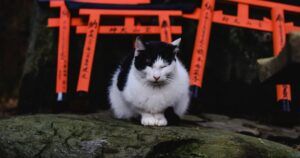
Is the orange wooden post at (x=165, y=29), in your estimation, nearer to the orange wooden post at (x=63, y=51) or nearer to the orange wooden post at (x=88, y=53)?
the orange wooden post at (x=88, y=53)

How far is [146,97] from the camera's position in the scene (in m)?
4.51

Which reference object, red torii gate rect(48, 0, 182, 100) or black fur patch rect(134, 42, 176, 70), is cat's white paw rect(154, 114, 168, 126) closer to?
black fur patch rect(134, 42, 176, 70)

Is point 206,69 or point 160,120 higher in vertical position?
point 206,69

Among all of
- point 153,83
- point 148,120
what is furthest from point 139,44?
point 148,120

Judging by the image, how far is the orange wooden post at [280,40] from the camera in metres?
5.55

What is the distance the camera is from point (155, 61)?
426 centimetres

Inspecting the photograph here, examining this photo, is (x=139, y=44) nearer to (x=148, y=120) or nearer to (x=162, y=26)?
(x=148, y=120)

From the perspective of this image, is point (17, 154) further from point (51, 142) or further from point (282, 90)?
point (282, 90)

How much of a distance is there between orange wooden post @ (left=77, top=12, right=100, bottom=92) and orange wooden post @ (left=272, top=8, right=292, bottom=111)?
6.58 feet

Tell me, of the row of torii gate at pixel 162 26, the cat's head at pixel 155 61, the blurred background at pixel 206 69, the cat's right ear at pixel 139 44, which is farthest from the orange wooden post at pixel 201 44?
the cat's right ear at pixel 139 44

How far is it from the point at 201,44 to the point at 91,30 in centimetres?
125

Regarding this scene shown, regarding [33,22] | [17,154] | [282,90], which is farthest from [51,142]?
[33,22]

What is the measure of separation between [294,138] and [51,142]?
2567mm

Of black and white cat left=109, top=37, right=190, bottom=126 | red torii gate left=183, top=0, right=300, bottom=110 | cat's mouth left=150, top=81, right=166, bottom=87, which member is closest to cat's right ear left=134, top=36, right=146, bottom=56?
black and white cat left=109, top=37, right=190, bottom=126
